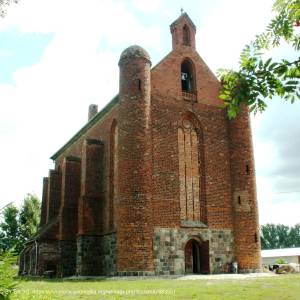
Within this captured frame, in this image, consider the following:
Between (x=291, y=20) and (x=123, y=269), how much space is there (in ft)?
56.7

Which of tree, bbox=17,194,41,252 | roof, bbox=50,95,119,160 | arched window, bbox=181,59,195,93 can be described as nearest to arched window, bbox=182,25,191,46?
arched window, bbox=181,59,195,93

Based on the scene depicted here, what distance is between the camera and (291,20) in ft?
16.5

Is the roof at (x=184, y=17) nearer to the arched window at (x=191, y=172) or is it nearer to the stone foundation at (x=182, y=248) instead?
the arched window at (x=191, y=172)

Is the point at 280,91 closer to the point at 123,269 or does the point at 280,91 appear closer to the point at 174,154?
the point at 123,269

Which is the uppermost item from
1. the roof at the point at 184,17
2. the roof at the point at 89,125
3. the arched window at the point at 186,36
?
the roof at the point at 184,17

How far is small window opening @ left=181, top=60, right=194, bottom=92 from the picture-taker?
84.8 feet

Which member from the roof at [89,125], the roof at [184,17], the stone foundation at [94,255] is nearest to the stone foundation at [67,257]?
the stone foundation at [94,255]

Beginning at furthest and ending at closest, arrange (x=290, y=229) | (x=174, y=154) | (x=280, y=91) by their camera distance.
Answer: (x=290, y=229)
(x=174, y=154)
(x=280, y=91)

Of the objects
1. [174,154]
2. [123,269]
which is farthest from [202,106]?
[123,269]

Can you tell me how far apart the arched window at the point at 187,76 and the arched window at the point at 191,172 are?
2176 millimetres


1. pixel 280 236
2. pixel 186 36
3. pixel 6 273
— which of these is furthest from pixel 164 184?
pixel 280 236

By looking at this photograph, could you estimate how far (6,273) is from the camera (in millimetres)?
6332

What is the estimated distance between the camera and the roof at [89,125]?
25.7 metres

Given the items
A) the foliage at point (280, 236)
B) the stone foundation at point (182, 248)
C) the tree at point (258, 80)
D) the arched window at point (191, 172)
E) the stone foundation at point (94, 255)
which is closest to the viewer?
the tree at point (258, 80)
